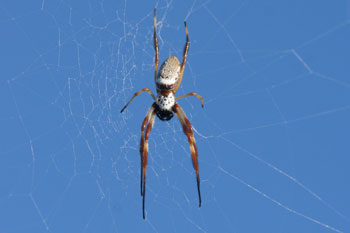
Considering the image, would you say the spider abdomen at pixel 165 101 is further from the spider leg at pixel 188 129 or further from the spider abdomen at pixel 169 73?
the spider abdomen at pixel 169 73

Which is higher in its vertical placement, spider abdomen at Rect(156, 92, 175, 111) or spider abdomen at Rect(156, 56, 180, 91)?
spider abdomen at Rect(156, 92, 175, 111)

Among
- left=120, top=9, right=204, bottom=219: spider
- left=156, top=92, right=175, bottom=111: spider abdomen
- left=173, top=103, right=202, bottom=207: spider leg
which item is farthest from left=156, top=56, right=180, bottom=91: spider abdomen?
left=173, top=103, right=202, bottom=207: spider leg

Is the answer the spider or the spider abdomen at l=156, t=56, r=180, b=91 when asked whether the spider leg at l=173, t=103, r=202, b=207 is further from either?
the spider abdomen at l=156, t=56, r=180, b=91

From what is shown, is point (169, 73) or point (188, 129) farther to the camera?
point (188, 129)

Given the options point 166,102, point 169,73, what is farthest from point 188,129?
point 169,73

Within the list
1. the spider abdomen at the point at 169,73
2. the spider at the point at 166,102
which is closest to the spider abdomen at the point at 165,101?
the spider at the point at 166,102

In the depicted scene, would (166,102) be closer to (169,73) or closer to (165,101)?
(165,101)

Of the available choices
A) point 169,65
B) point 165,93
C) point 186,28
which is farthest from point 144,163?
point 186,28
